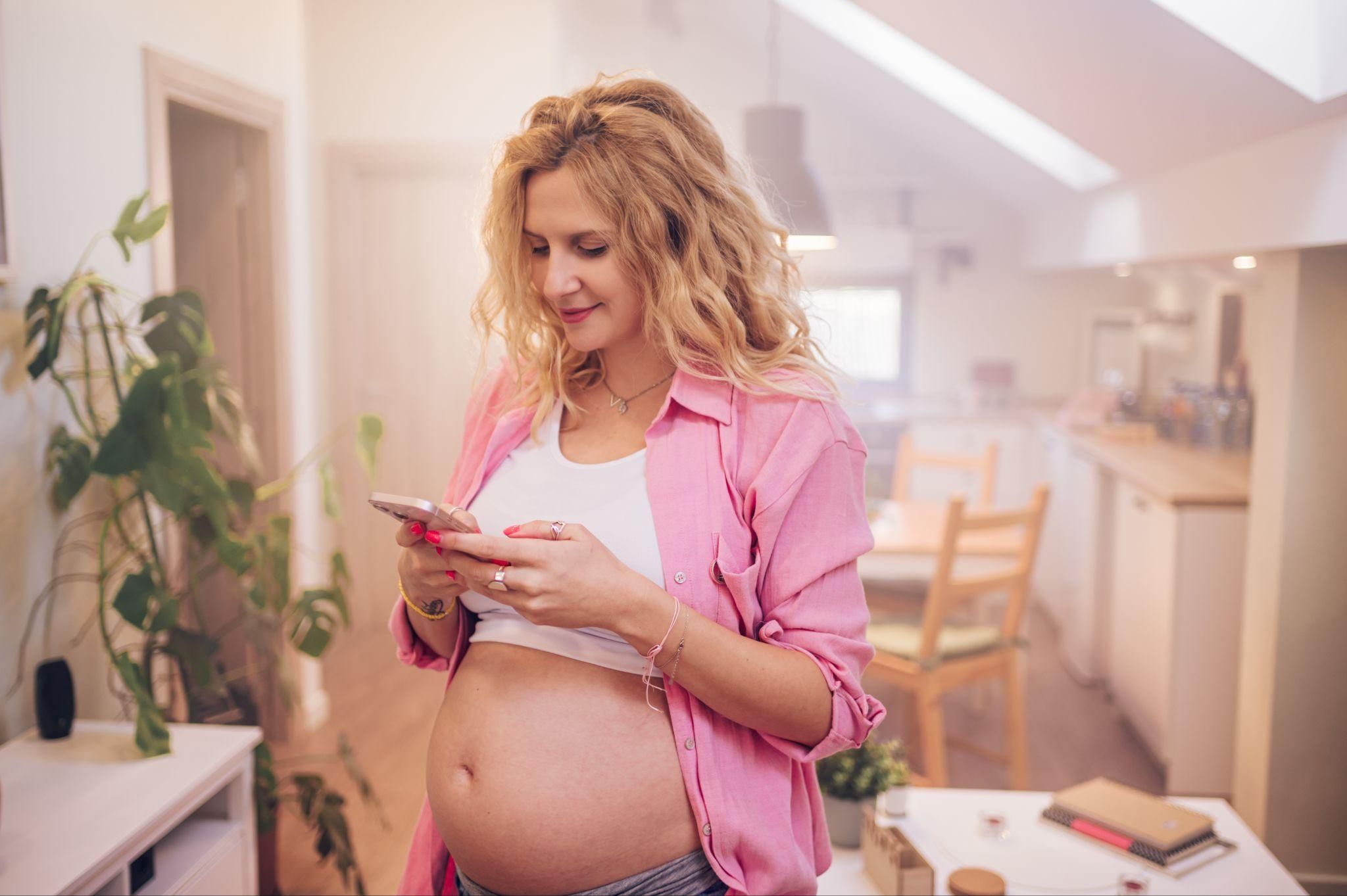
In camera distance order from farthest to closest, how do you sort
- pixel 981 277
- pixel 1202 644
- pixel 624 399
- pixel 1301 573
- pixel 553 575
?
1. pixel 981 277
2. pixel 1202 644
3. pixel 1301 573
4. pixel 624 399
5. pixel 553 575

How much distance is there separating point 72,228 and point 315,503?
1.72 m

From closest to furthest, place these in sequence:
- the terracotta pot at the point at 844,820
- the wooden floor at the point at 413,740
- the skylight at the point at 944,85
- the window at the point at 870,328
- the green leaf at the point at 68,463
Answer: the terracotta pot at the point at 844,820, the green leaf at the point at 68,463, the wooden floor at the point at 413,740, the skylight at the point at 944,85, the window at the point at 870,328

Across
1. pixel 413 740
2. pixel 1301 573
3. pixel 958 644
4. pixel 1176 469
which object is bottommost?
pixel 413 740

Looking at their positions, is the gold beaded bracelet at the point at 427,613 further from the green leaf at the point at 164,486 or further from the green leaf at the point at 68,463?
the green leaf at the point at 68,463

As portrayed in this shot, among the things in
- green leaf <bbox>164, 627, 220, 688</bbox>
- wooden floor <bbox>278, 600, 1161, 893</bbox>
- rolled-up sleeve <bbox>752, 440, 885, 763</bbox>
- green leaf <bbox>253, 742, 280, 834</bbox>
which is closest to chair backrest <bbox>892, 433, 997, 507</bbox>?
wooden floor <bbox>278, 600, 1161, 893</bbox>

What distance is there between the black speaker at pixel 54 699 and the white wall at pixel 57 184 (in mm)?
105

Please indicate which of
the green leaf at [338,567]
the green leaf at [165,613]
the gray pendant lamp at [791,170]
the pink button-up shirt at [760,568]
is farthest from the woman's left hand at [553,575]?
the gray pendant lamp at [791,170]

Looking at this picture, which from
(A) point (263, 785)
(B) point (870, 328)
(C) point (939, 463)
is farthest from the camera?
(B) point (870, 328)

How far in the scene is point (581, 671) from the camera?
4.11 feet

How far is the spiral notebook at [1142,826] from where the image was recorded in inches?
71.4

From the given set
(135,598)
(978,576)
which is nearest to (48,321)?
(135,598)

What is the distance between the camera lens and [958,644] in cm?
316

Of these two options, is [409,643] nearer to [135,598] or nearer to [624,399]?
[624,399]

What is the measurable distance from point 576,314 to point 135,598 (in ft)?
4.10
